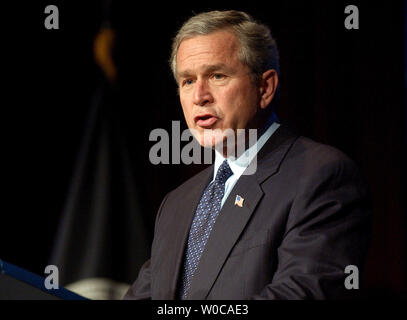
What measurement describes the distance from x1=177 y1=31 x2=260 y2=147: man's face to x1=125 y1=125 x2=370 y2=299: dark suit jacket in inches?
7.5

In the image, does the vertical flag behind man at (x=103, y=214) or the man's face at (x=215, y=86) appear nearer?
the man's face at (x=215, y=86)

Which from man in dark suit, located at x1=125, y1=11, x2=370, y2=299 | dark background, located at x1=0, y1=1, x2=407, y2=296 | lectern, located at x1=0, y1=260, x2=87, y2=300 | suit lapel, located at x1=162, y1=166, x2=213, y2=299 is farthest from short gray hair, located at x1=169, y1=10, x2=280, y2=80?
lectern, located at x1=0, y1=260, x2=87, y2=300

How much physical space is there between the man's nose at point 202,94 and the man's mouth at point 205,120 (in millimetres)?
38

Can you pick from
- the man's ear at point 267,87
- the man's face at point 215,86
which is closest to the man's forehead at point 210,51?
the man's face at point 215,86

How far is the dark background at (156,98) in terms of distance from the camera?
2.39 meters

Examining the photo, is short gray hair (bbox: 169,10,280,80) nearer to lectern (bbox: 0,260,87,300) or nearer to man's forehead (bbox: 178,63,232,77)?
man's forehead (bbox: 178,63,232,77)

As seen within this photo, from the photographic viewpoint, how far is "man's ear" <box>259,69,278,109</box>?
6.17 feet

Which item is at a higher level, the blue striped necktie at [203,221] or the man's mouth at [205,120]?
the man's mouth at [205,120]

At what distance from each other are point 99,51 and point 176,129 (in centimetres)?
58

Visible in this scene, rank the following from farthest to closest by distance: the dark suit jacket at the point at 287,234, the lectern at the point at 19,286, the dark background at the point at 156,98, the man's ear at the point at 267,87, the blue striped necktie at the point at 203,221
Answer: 1. the dark background at the point at 156,98
2. the man's ear at the point at 267,87
3. the blue striped necktie at the point at 203,221
4. the dark suit jacket at the point at 287,234
5. the lectern at the point at 19,286

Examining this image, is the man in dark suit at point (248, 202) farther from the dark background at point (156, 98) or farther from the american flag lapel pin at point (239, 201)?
the dark background at point (156, 98)

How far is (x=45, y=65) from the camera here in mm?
2814

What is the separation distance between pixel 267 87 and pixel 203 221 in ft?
1.74

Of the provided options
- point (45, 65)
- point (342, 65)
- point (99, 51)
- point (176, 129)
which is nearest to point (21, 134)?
point (45, 65)
